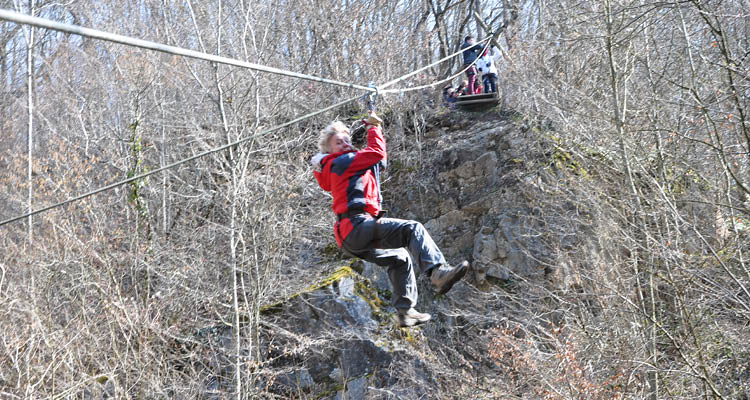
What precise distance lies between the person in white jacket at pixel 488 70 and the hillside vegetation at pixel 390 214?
26.5 inches

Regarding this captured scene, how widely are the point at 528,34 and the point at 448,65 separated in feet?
9.17

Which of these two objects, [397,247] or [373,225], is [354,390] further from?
[373,225]

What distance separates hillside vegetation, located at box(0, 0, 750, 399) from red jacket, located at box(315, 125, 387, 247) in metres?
5.18

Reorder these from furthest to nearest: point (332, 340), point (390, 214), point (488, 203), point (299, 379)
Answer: point (390, 214), point (488, 203), point (332, 340), point (299, 379)

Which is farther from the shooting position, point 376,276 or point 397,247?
point 376,276

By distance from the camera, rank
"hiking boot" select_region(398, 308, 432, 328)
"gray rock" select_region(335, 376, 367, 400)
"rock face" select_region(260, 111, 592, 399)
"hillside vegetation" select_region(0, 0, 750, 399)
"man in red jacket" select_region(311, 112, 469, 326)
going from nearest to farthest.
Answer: "man in red jacket" select_region(311, 112, 469, 326) → "hiking boot" select_region(398, 308, 432, 328) → "hillside vegetation" select_region(0, 0, 750, 399) → "gray rock" select_region(335, 376, 367, 400) → "rock face" select_region(260, 111, 592, 399)

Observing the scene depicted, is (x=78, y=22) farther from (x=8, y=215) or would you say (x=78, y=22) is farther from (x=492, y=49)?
(x=492, y=49)

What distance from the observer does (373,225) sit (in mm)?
4719

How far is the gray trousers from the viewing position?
4656 millimetres

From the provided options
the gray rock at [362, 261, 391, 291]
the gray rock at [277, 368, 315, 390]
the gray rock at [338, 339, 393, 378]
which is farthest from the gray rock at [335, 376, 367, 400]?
the gray rock at [362, 261, 391, 291]

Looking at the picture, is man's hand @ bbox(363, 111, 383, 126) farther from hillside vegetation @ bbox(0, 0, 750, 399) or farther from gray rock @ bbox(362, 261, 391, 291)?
gray rock @ bbox(362, 261, 391, 291)

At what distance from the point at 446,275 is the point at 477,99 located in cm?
1173

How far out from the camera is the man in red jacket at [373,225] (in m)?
4.65

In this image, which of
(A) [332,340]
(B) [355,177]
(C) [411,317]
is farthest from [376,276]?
(B) [355,177]
